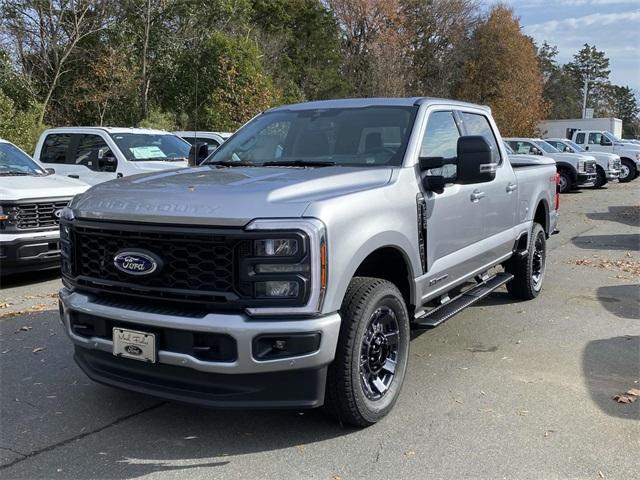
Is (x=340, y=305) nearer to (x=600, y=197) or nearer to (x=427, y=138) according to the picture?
(x=427, y=138)

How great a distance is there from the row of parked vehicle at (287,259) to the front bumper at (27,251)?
355cm

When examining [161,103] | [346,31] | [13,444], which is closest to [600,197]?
[161,103]

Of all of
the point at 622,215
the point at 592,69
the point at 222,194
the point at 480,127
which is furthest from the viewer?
the point at 592,69

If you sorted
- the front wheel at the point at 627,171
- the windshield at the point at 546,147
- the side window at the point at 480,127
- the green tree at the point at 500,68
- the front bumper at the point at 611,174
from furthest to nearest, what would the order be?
the green tree at the point at 500,68, the front wheel at the point at 627,171, the front bumper at the point at 611,174, the windshield at the point at 546,147, the side window at the point at 480,127

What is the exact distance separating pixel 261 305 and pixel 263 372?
344 millimetres

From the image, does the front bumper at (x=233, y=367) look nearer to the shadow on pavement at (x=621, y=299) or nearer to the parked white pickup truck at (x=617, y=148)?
the shadow on pavement at (x=621, y=299)

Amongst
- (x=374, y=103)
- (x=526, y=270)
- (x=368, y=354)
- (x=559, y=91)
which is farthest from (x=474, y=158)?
(x=559, y=91)

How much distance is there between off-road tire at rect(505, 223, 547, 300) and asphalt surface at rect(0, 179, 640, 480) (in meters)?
0.85

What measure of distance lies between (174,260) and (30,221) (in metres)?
5.00

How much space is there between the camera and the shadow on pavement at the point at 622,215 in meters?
14.0

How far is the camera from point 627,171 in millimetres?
26719

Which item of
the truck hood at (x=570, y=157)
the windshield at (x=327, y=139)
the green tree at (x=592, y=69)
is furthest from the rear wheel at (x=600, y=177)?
the green tree at (x=592, y=69)

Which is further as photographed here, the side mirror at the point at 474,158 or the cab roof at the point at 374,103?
the cab roof at the point at 374,103

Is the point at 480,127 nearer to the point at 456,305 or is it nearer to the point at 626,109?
the point at 456,305
